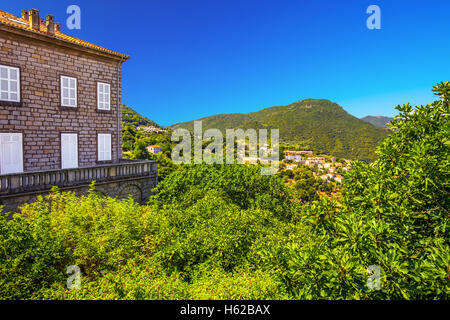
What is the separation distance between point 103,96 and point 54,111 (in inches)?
125

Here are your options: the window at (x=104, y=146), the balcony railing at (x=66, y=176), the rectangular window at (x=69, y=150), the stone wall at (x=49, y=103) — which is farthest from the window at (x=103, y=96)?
the balcony railing at (x=66, y=176)

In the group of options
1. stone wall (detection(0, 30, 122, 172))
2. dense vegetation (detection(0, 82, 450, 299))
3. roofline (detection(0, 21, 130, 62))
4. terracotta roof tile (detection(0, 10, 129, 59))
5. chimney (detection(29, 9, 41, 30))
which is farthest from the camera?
chimney (detection(29, 9, 41, 30))

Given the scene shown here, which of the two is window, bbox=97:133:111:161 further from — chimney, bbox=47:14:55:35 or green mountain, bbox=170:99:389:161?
green mountain, bbox=170:99:389:161

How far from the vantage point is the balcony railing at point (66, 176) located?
1011cm

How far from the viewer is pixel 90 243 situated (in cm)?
627

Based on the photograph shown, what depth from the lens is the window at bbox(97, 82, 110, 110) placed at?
1599 cm

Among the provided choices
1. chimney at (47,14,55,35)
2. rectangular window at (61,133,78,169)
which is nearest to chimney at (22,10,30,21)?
chimney at (47,14,55,35)

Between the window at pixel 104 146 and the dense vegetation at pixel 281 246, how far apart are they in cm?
860

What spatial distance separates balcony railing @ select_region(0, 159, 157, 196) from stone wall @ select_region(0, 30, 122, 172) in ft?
9.82

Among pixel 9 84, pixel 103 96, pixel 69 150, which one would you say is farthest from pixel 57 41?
pixel 69 150

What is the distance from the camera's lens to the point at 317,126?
81.9 meters

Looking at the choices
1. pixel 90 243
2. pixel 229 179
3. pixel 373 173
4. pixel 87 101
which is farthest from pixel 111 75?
pixel 373 173
